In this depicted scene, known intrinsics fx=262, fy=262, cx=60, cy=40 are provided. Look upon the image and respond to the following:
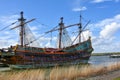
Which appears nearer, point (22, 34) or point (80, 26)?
point (22, 34)

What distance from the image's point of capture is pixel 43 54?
202 feet

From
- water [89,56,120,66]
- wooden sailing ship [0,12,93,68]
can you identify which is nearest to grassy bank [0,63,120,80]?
water [89,56,120,66]

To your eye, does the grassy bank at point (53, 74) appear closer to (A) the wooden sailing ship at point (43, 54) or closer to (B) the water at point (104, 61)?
(B) the water at point (104, 61)

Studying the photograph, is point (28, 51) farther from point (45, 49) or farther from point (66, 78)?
point (66, 78)

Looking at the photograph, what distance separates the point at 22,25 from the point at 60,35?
16.8 meters

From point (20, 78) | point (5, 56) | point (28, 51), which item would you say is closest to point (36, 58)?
point (28, 51)

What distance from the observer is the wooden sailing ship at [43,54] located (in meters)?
55.3

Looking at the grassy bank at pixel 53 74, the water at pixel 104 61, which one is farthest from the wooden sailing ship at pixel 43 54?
the grassy bank at pixel 53 74

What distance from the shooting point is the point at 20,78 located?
1614 centimetres

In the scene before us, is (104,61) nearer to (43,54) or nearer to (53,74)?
(43,54)

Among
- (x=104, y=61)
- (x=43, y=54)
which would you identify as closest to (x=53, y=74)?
(x=43, y=54)

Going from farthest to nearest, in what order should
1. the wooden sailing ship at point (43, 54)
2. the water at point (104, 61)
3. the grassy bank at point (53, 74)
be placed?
the wooden sailing ship at point (43, 54) → the water at point (104, 61) → the grassy bank at point (53, 74)

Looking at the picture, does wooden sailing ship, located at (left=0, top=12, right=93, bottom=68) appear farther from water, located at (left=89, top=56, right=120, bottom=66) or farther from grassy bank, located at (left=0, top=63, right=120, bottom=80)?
grassy bank, located at (left=0, top=63, right=120, bottom=80)

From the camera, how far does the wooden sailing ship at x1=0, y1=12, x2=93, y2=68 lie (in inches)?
2179
